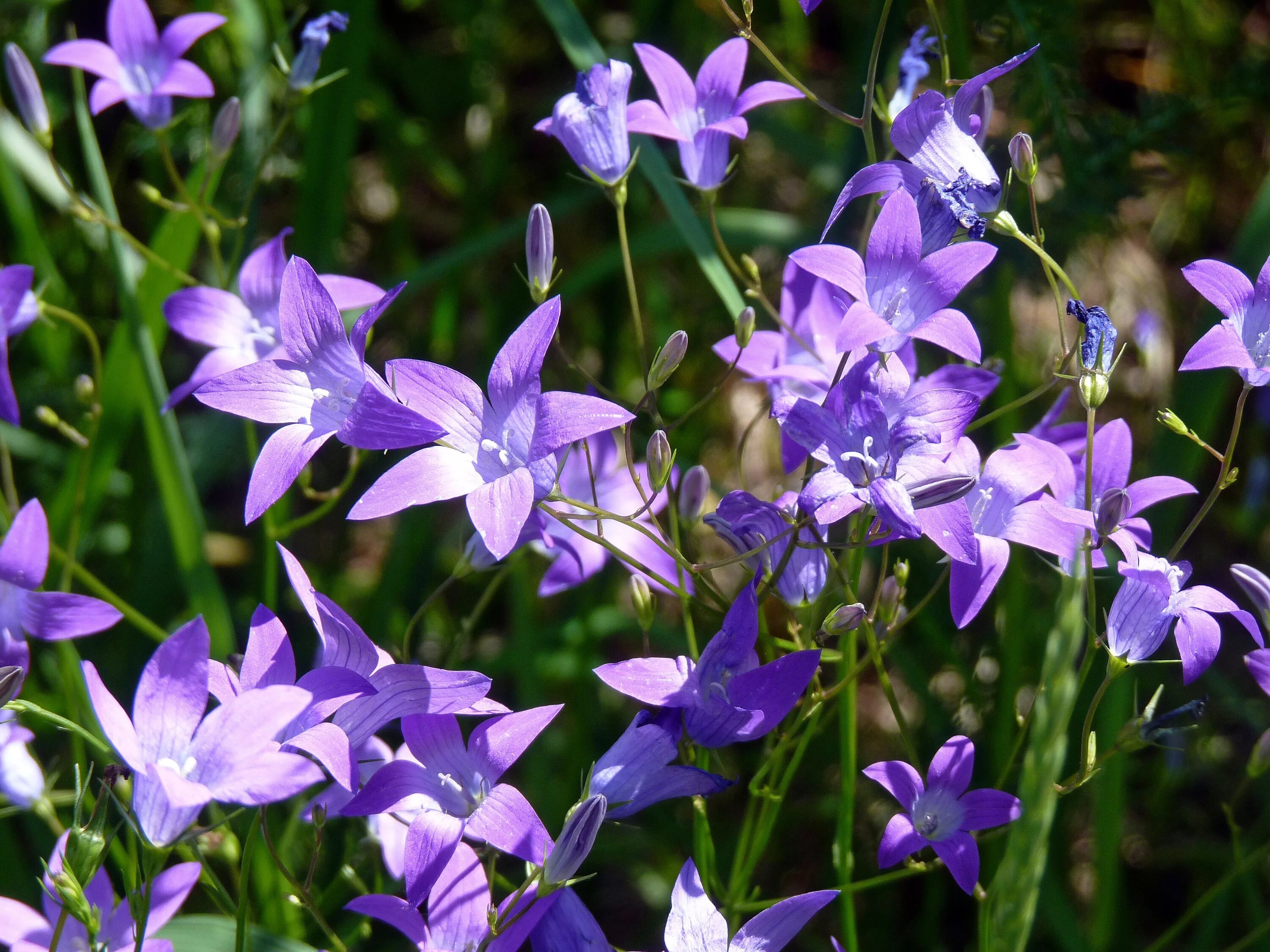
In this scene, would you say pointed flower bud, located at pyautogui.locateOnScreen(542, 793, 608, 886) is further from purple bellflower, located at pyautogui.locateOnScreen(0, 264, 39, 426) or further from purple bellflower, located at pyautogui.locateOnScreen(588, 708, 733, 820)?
purple bellflower, located at pyautogui.locateOnScreen(0, 264, 39, 426)

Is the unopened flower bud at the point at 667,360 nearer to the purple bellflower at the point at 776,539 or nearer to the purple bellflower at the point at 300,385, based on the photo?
the purple bellflower at the point at 776,539

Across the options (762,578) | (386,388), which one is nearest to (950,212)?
(762,578)

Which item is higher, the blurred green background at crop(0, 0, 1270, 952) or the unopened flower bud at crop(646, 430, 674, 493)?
the unopened flower bud at crop(646, 430, 674, 493)

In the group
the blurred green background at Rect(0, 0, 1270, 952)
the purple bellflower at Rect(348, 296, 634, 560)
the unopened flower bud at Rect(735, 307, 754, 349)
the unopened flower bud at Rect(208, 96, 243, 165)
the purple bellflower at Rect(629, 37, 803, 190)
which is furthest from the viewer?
the blurred green background at Rect(0, 0, 1270, 952)

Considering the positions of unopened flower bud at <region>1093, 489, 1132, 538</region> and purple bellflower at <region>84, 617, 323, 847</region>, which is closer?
purple bellflower at <region>84, 617, 323, 847</region>

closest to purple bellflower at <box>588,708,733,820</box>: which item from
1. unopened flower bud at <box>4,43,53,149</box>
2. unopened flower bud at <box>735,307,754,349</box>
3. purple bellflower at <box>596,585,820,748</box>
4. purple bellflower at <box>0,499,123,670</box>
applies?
purple bellflower at <box>596,585,820,748</box>

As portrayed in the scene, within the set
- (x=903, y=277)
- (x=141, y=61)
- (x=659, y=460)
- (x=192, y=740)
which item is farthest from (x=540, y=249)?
(x=141, y=61)

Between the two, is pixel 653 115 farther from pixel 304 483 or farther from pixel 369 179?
pixel 369 179
